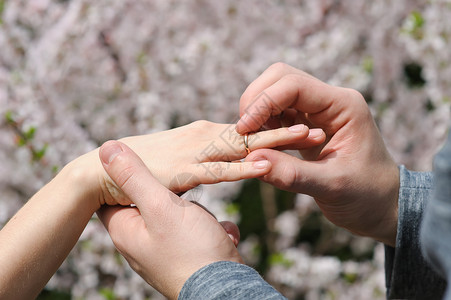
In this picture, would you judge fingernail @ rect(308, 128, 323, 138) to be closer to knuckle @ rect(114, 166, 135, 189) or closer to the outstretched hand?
the outstretched hand

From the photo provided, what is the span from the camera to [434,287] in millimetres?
1211

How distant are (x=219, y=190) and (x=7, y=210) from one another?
47.0 inches

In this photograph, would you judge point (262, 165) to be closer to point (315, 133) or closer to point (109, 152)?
point (315, 133)

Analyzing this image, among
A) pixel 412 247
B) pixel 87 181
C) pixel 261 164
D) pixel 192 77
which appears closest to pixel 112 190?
pixel 87 181

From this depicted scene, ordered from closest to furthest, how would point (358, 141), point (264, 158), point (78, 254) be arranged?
point (264, 158)
point (358, 141)
point (78, 254)

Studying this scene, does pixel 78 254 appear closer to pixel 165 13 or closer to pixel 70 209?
pixel 70 209

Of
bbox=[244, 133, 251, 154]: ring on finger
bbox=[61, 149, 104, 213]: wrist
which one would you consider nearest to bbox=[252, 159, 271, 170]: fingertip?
bbox=[244, 133, 251, 154]: ring on finger

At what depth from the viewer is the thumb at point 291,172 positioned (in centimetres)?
101

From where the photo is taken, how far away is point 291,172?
3.31 feet

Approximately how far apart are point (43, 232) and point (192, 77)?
66.5 inches

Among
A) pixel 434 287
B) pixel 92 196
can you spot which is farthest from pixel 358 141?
pixel 92 196

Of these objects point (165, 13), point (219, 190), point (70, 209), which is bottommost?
point (219, 190)

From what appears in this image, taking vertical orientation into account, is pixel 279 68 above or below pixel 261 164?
above

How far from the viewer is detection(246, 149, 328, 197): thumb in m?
1.01
